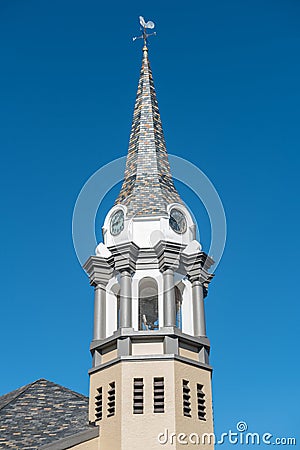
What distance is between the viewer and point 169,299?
32.1m

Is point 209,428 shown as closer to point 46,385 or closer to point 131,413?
point 131,413

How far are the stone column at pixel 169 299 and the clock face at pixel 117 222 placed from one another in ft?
10.6

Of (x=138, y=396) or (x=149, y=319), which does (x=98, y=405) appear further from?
(x=149, y=319)

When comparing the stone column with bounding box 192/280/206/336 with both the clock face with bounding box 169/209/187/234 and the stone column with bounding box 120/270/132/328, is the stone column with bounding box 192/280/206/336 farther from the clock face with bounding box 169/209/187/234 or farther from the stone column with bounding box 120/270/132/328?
the stone column with bounding box 120/270/132/328

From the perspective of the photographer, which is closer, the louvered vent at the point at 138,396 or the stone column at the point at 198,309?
the louvered vent at the point at 138,396

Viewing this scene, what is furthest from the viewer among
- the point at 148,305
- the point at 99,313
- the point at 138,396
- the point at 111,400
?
the point at 148,305

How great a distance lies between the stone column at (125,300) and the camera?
104 ft

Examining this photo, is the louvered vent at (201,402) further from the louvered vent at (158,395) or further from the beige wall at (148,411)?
the louvered vent at (158,395)

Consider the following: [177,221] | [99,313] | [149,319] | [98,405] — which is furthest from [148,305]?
[98,405]

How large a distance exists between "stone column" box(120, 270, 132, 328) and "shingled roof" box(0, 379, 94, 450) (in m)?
4.06

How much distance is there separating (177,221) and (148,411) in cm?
854

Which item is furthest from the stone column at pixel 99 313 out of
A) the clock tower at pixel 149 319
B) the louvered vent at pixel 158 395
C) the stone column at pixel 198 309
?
the stone column at pixel 198 309

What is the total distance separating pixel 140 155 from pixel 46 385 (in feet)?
35.5

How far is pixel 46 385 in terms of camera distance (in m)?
35.1
